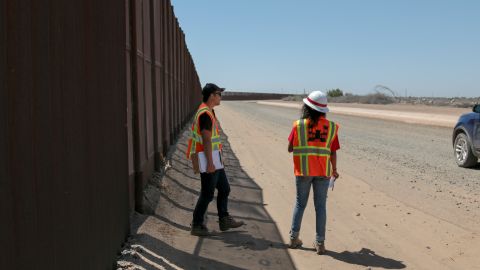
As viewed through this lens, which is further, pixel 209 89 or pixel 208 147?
pixel 209 89

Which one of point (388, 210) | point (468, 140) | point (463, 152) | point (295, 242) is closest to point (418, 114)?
point (463, 152)

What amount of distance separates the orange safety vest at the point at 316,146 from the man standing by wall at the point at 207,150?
0.95 m

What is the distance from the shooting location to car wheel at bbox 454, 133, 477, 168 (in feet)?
37.0

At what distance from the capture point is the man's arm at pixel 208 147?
5391mm

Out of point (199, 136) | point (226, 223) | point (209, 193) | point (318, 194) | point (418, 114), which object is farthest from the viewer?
point (418, 114)

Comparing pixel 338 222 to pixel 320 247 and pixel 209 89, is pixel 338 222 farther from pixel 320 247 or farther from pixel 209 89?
pixel 209 89

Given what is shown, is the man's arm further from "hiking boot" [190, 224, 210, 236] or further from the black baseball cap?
"hiking boot" [190, 224, 210, 236]

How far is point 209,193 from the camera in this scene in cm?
566

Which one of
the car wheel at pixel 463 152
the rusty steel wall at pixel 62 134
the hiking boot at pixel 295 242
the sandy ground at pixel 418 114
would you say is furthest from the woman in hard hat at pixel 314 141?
the sandy ground at pixel 418 114

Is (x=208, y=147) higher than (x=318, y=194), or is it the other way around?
(x=208, y=147)

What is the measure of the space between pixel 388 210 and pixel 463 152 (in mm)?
5309

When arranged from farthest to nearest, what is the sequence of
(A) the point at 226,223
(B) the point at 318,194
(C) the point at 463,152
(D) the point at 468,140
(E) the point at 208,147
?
1. (C) the point at 463,152
2. (D) the point at 468,140
3. (A) the point at 226,223
4. (E) the point at 208,147
5. (B) the point at 318,194

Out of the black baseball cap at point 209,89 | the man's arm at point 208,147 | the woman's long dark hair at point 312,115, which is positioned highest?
the black baseball cap at point 209,89

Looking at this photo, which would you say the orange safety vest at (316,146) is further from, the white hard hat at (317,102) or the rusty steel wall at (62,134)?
the rusty steel wall at (62,134)
